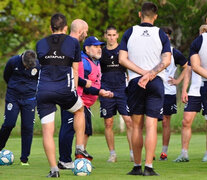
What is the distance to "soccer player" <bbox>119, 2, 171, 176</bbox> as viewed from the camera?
9.13 meters

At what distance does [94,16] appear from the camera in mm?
34438

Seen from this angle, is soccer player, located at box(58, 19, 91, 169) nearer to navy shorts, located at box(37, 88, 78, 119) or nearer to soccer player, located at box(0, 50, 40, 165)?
navy shorts, located at box(37, 88, 78, 119)

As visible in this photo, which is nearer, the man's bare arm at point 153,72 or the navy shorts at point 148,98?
the man's bare arm at point 153,72

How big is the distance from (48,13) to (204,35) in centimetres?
2507

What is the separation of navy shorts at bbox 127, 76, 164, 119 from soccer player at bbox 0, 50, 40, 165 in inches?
121

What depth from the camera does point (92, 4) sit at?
35.0 meters

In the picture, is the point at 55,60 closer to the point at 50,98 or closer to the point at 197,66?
the point at 50,98

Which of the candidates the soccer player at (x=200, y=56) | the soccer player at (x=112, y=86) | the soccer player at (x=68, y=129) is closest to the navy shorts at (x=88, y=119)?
the soccer player at (x=68, y=129)

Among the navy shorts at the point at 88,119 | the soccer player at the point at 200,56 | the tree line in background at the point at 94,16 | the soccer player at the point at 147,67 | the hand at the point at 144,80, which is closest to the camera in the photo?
the hand at the point at 144,80

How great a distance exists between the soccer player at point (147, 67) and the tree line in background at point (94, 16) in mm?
22753

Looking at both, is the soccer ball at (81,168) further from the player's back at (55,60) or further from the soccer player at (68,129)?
the player's back at (55,60)

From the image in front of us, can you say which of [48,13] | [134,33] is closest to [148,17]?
[134,33]

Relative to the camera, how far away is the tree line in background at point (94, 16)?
1280 inches

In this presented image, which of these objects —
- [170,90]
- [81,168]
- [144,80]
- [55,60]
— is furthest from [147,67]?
[170,90]
